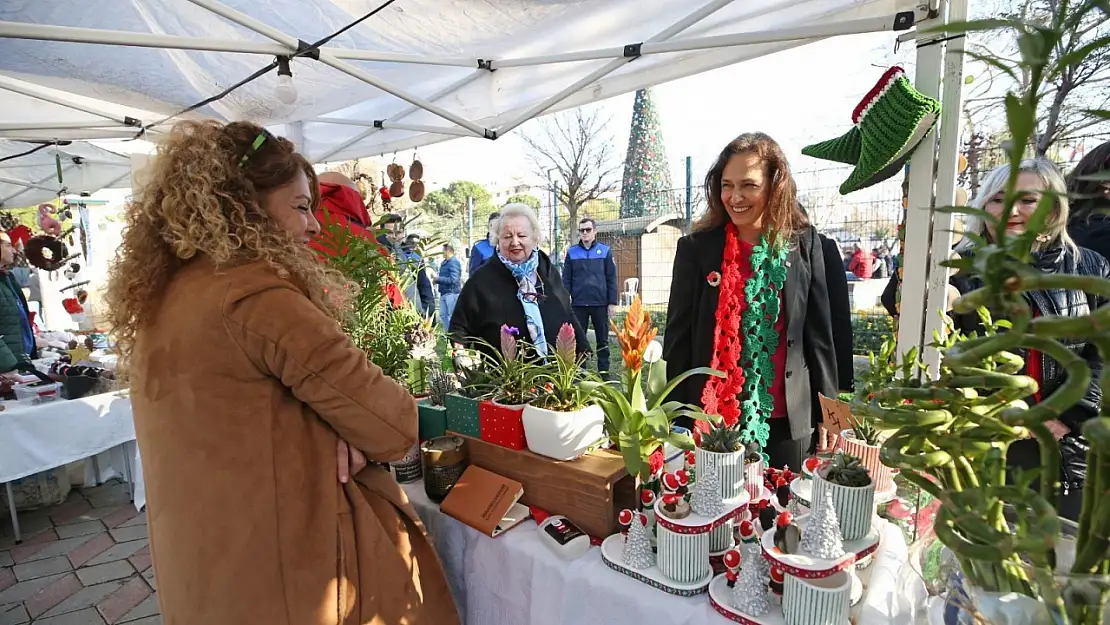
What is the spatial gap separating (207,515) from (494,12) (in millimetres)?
2217

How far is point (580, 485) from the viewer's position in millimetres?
1265

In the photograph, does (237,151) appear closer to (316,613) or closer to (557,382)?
(557,382)

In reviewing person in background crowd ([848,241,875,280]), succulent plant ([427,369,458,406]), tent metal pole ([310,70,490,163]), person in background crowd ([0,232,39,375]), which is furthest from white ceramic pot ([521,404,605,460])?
person in background crowd ([848,241,875,280])

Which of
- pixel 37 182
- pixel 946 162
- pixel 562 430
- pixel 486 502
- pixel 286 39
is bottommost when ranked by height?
pixel 486 502

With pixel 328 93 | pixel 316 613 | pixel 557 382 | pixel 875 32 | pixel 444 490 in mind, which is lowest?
pixel 316 613

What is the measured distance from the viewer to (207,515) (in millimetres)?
1093

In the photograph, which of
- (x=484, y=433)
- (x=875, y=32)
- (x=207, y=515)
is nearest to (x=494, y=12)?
(x=875, y=32)

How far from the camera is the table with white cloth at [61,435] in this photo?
2779 millimetres

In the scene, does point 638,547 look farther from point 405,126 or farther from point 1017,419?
point 405,126

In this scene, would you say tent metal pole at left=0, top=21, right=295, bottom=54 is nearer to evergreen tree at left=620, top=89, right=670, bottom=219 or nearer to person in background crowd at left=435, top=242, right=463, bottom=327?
person in background crowd at left=435, top=242, right=463, bottom=327

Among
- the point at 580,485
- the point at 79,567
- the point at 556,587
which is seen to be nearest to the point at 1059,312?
the point at 580,485

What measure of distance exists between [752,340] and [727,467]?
75 centimetres

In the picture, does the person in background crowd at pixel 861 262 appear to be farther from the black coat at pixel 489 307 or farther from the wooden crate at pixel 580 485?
the wooden crate at pixel 580 485

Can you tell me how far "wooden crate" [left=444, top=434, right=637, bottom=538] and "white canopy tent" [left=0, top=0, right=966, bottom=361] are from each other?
1001 mm
